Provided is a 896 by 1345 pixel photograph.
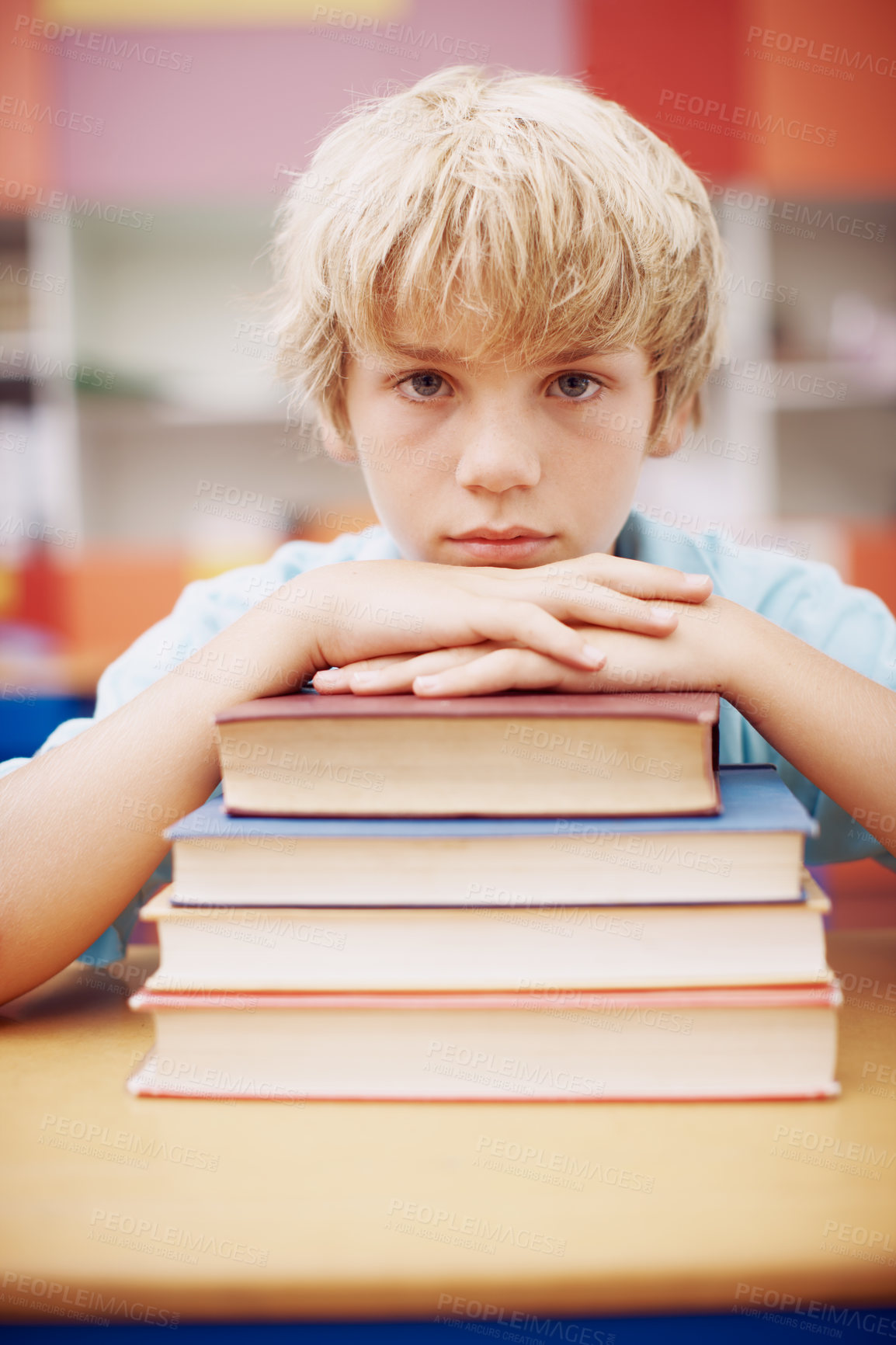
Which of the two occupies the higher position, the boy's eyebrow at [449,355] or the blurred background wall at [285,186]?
the blurred background wall at [285,186]

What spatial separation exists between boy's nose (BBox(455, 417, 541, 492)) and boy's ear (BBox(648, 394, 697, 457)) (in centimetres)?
26

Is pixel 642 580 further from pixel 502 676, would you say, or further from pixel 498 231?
pixel 498 231

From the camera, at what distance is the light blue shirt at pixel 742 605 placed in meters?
0.99

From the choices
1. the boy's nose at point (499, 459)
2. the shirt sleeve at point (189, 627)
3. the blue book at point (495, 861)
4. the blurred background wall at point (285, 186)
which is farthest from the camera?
the blurred background wall at point (285, 186)

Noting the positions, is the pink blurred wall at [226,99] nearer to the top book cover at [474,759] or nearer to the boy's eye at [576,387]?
the boy's eye at [576,387]

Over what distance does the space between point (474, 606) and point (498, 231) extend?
0.99ft

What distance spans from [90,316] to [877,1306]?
164 inches

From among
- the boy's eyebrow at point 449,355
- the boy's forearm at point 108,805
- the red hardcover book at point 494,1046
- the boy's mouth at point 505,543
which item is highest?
the boy's eyebrow at point 449,355

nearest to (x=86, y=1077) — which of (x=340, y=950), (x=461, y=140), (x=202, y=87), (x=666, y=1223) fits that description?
(x=340, y=950)

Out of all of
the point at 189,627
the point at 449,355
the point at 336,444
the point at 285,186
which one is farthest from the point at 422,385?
the point at 285,186

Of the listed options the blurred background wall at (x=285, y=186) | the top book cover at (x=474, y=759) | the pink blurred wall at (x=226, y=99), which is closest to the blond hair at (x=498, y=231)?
the top book cover at (x=474, y=759)

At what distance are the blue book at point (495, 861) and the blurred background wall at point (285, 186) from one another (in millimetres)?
3039

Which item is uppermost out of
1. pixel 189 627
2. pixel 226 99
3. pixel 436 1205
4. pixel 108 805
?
pixel 226 99

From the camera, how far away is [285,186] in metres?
3.67
